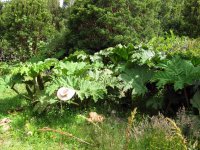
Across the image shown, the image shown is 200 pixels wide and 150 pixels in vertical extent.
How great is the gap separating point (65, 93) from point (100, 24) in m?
5.30

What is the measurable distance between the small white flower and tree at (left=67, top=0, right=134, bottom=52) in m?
4.80

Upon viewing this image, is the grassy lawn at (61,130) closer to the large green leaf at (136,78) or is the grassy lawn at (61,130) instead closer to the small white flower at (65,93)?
the small white flower at (65,93)

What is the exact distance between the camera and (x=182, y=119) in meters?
5.02

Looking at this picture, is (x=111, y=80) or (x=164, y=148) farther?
(x=111, y=80)

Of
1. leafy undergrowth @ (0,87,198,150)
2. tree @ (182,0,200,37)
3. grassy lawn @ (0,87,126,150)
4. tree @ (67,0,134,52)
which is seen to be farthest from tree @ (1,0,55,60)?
grassy lawn @ (0,87,126,150)

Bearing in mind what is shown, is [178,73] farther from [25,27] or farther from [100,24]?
[25,27]

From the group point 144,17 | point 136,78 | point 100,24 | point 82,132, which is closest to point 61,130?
point 82,132

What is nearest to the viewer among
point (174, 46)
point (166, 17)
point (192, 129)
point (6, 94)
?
point (192, 129)

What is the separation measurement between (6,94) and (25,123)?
2.99 metres

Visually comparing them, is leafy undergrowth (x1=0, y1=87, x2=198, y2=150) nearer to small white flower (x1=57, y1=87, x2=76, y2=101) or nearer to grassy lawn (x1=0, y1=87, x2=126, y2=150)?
grassy lawn (x1=0, y1=87, x2=126, y2=150)

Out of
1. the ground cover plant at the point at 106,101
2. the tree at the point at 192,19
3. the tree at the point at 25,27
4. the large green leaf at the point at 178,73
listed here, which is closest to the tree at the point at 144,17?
the ground cover plant at the point at 106,101

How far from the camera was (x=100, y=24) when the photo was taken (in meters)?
10.9

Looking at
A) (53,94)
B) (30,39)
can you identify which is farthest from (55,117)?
(30,39)

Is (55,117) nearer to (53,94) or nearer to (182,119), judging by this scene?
(53,94)
